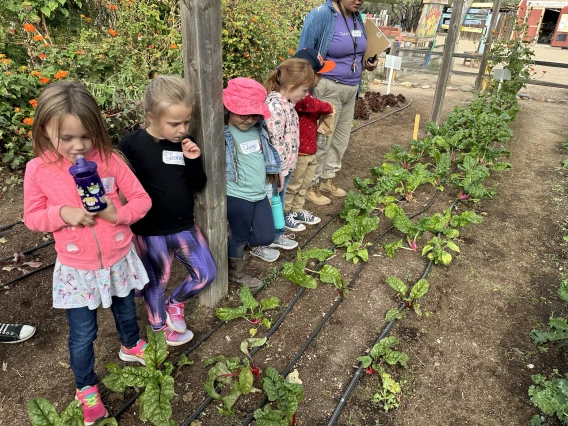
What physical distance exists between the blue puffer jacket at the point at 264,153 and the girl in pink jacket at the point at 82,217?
2.43 ft

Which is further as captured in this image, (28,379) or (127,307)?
(28,379)

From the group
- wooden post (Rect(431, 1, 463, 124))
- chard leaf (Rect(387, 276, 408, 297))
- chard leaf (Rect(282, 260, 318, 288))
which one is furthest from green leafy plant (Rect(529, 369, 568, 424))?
wooden post (Rect(431, 1, 463, 124))

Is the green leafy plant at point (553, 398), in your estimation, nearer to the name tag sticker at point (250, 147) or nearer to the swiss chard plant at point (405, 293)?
the swiss chard plant at point (405, 293)

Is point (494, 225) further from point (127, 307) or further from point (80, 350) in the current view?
point (80, 350)

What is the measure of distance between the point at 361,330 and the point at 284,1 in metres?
8.85

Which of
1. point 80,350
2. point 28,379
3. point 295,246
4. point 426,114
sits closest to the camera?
point 80,350

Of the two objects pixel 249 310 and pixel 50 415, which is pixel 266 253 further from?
pixel 50 415

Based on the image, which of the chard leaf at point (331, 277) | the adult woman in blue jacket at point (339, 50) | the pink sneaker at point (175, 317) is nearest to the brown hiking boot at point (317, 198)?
the adult woman in blue jacket at point (339, 50)

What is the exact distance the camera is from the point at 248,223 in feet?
8.69

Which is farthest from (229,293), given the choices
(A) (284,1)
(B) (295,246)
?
(A) (284,1)

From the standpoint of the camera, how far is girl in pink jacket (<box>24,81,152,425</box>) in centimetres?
147

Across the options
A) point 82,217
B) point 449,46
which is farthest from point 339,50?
point 449,46

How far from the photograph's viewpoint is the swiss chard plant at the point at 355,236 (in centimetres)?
328

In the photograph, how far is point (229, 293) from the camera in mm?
2811
